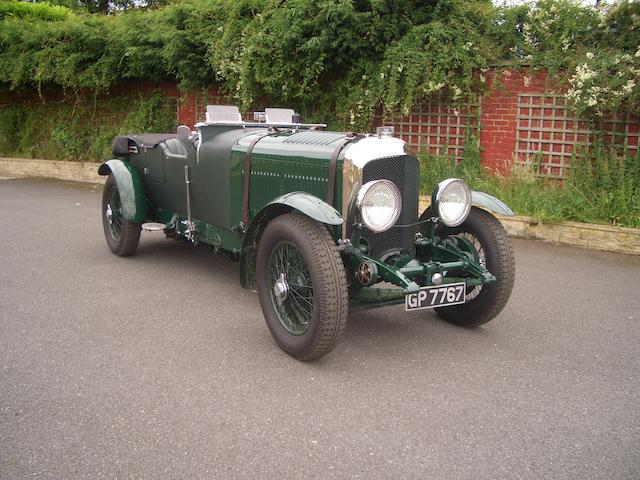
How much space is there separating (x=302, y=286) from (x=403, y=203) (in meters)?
0.94

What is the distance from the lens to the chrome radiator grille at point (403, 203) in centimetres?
391

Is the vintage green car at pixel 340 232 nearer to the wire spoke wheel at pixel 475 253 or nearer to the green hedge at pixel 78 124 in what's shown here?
the wire spoke wheel at pixel 475 253

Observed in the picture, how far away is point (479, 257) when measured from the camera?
4117 mm

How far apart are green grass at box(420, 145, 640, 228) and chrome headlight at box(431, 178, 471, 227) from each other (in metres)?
3.49

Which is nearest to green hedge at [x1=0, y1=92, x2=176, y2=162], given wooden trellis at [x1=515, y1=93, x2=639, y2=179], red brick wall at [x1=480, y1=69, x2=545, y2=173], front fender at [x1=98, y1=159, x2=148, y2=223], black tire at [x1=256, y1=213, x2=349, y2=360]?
front fender at [x1=98, y1=159, x2=148, y2=223]

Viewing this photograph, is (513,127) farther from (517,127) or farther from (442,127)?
(442,127)

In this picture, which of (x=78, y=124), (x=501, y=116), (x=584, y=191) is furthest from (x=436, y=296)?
(x=78, y=124)

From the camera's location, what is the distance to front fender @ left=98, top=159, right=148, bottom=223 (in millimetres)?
5801

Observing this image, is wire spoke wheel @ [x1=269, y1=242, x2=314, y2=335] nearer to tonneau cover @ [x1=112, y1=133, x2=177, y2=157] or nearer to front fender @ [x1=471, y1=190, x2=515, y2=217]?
front fender @ [x1=471, y1=190, x2=515, y2=217]

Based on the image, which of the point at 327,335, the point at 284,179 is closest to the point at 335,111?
the point at 284,179

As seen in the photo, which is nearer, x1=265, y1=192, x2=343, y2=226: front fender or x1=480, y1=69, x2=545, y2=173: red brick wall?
x1=265, y1=192, x2=343, y2=226: front fender

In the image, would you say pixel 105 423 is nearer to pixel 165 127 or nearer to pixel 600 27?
pixel 600 27

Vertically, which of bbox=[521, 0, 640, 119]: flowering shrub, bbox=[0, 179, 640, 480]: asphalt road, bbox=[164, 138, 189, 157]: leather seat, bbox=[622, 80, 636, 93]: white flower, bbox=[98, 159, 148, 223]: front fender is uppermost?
bbox=[521, 0, 640, 119]: flowering shrub

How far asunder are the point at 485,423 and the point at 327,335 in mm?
964
